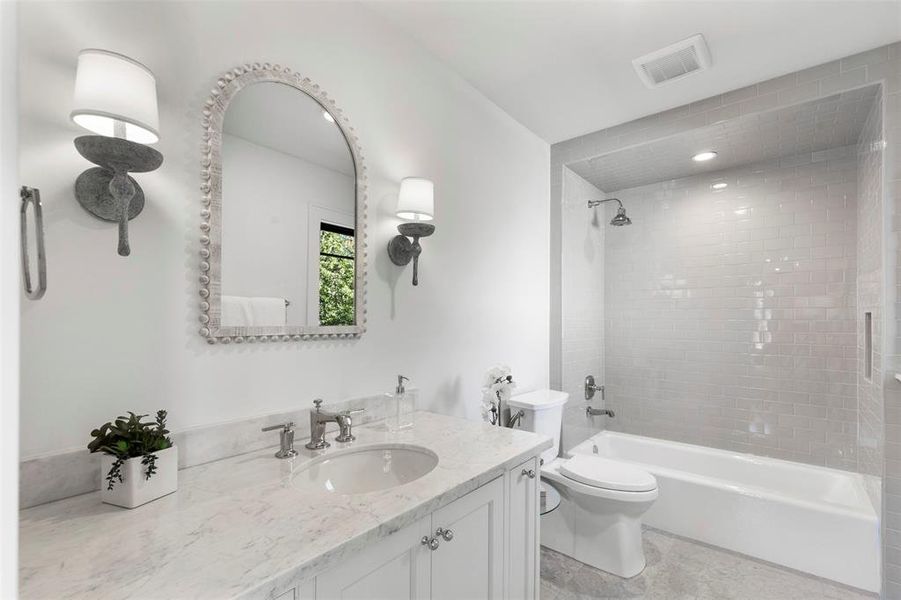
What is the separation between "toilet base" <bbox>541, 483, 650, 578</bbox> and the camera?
7.21 ft

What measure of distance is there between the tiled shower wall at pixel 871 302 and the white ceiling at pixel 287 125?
2532 mm

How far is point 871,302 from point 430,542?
8.75 feet

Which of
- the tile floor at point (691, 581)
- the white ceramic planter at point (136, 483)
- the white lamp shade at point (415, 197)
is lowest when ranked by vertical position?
the tile floor at point (691, 581)

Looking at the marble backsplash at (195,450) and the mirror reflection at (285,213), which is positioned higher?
the mirror reflection at (285,213)

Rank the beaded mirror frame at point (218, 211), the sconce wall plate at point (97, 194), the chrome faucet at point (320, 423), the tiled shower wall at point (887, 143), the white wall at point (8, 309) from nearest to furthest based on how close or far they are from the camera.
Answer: the white wall at point (8, 309)
the sconce wall plate at point (97, 194)
the beaded mirror frame at point (218, 211)
the chrome faucet at point (320, 423)
the tiled shower wall at point (887, 143)

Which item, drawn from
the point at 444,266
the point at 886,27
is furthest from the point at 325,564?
the point at 886,27

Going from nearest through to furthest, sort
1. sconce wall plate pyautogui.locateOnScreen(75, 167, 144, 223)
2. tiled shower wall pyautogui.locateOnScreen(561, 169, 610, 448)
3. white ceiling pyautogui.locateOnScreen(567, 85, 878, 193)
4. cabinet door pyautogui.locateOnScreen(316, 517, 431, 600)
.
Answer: cabinet door pyautogui.locateOnScreen(316, 517, 431, 600) → sconce wall plate pyautogui.locateOnScreen(75, 167, 144, 223) → white ceiling pyautogui.locateOnScreen(567, 85, 878, 193) → tiled shower wall pyautogui.locateOnScreen(561, 169, 610, 448)

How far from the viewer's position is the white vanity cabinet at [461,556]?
89 cm

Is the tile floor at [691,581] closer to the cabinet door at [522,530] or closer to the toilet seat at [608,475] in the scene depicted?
the toilet seat at [608,475]

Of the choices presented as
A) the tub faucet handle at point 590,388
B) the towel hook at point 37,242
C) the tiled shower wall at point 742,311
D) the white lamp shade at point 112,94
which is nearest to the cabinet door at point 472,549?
the towel hook at point 37,242

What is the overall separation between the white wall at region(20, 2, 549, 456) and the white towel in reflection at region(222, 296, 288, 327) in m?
0.08

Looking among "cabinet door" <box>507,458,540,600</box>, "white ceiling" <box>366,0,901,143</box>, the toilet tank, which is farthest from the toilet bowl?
"white ceiling" <box>366,0,901,143</box>

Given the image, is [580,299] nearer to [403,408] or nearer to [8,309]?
[403,408]

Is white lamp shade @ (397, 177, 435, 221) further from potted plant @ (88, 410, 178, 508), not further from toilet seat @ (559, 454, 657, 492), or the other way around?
toilet seat @ (559, 454, 657, 492)
